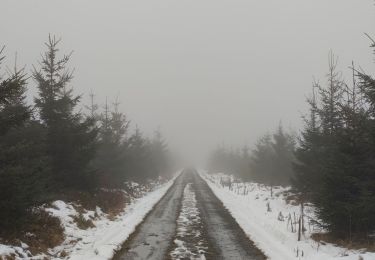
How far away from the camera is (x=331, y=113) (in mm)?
25938

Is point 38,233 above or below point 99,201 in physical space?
below

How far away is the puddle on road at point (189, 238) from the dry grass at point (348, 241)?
168 inches

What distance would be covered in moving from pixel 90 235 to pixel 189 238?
151 inches

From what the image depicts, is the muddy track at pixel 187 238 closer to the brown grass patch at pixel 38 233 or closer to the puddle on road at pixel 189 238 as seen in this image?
the puddle on road at pixel 189 238

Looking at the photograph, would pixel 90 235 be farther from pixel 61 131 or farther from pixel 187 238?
pixel 61 131

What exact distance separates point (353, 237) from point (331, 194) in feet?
5.38

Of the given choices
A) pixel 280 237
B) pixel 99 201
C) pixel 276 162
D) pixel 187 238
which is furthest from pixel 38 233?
pixel 276 162

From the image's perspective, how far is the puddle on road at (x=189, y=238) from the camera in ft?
42.8

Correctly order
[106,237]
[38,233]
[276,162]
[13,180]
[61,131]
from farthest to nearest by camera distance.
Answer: [276,162] < [61,131] < [106,237] < [38,233] < [13,180]

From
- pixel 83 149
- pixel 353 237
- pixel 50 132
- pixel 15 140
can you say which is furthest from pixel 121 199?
pixel 353 237

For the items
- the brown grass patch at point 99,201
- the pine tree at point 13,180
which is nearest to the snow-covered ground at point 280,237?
the brown grass patch at point 99,201

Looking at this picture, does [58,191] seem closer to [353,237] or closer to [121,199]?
[121,199]

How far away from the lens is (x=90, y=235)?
16219 mm

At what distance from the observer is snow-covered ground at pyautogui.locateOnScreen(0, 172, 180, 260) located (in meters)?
12.4
